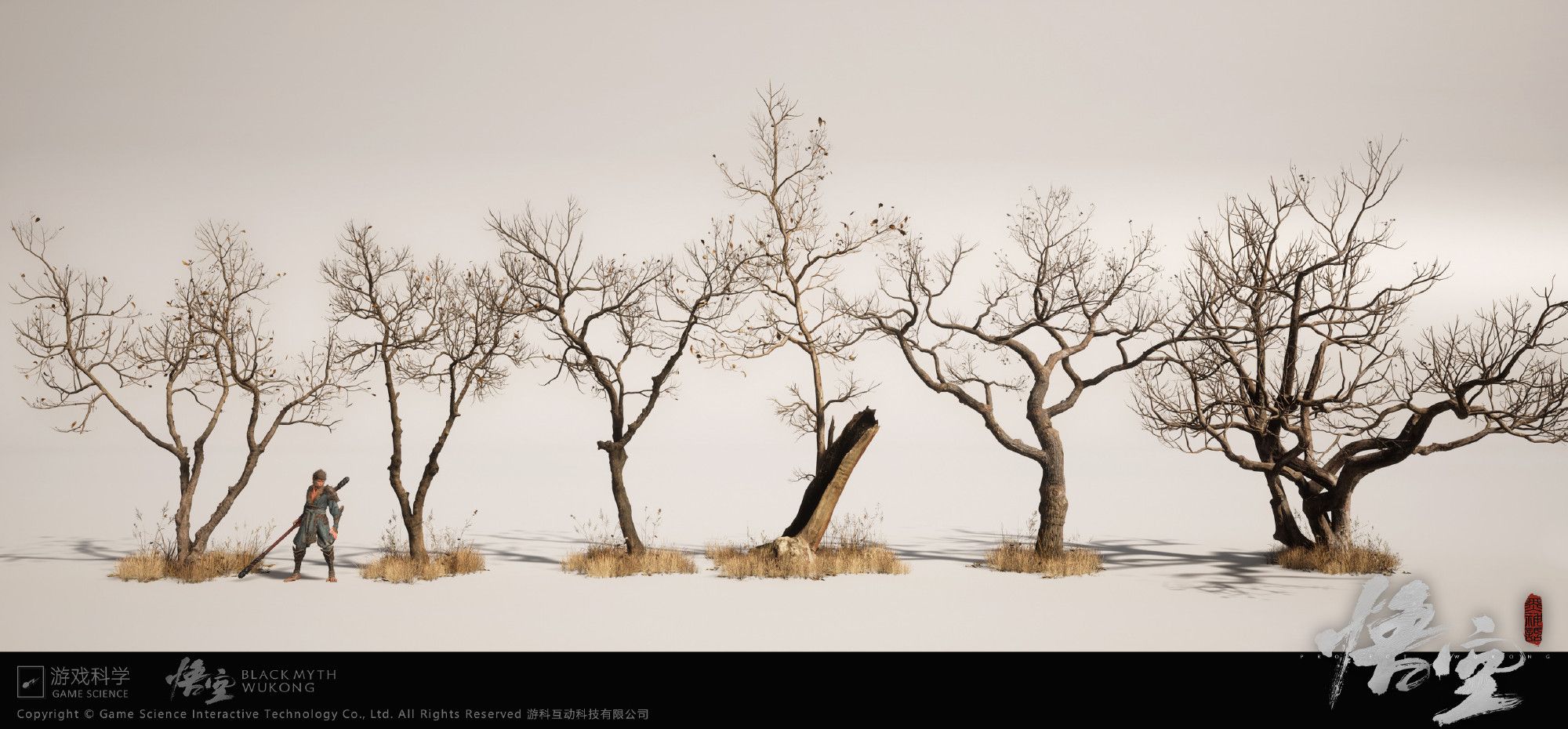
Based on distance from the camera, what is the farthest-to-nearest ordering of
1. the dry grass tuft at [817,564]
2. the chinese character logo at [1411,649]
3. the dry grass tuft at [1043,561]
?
the dry grass tuft at [1043,561], the dry grass tuft at [817,564], the chinese character logo at [1411,649]

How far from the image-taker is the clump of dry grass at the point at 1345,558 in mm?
16806

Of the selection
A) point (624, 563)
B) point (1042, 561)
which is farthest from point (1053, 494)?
point (624, 563)

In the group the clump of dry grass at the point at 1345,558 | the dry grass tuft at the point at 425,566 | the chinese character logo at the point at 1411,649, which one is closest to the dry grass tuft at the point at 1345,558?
the clump of dry grass at the point at 1345,558

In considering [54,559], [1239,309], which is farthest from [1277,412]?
[54,559]

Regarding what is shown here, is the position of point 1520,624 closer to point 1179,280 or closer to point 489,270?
point 1179,280

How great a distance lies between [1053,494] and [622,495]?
6.53m

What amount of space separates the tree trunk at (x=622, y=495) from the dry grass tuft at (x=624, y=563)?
167 millimetres

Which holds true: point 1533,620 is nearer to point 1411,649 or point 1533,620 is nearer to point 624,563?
point 1411,649

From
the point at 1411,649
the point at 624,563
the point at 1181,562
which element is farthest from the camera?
the point at 1181,562

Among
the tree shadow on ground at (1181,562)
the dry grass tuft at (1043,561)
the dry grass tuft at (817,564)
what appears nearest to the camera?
the tree shadow on ground at (1181,562)

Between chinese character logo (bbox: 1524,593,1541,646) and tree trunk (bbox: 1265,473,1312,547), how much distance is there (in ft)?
18.0

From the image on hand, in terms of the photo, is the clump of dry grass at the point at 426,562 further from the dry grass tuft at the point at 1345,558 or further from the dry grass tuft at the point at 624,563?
the dry grass tuft at the point at 1345,558

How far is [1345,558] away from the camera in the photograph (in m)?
16.9

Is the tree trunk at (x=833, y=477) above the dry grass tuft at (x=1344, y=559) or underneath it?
above
